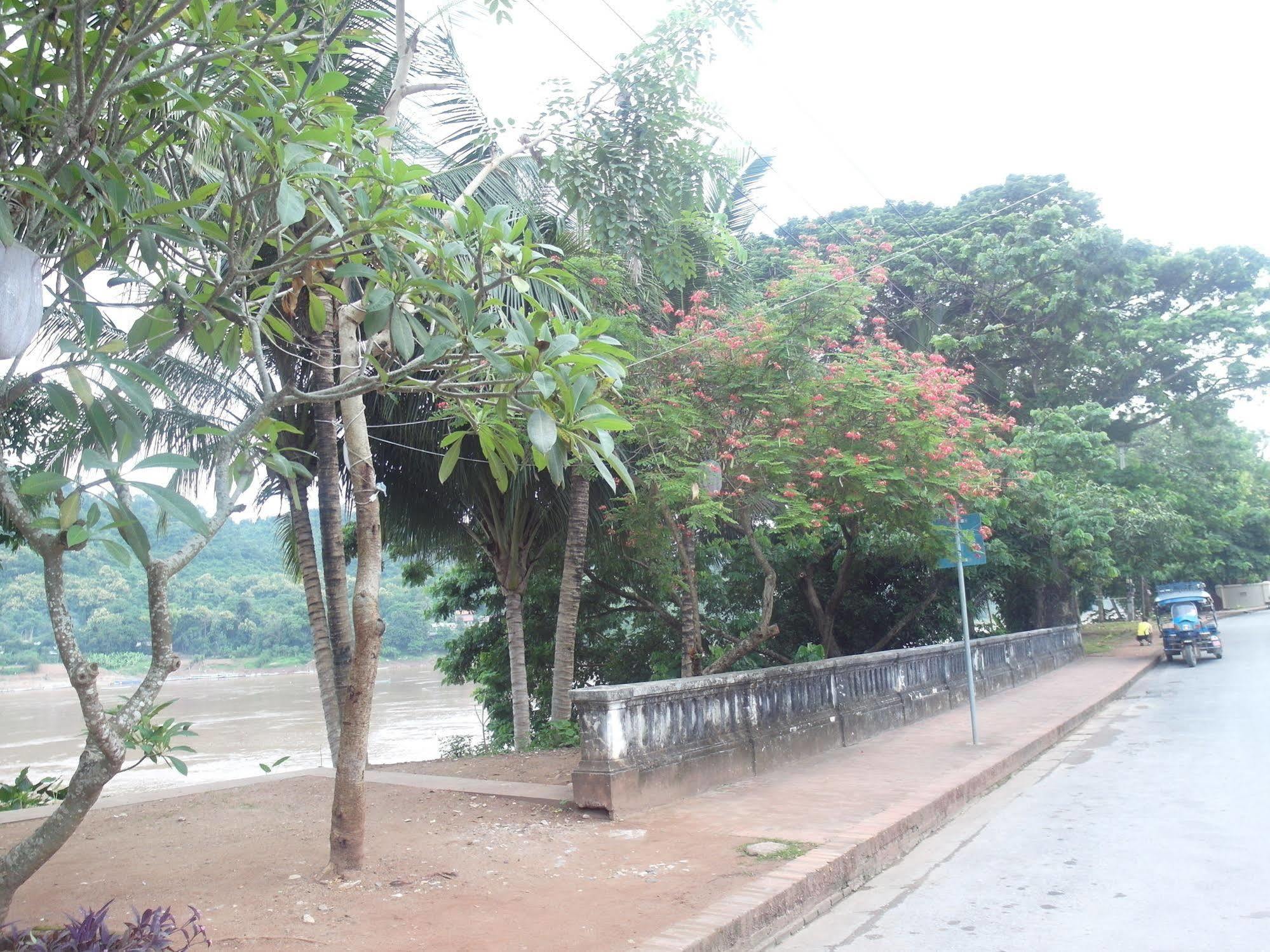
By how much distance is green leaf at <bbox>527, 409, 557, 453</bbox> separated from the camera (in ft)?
12.0

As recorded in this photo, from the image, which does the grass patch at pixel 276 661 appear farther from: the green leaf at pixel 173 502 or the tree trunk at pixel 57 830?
the green leaf at pixel 173 502

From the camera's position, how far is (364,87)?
9953 mm

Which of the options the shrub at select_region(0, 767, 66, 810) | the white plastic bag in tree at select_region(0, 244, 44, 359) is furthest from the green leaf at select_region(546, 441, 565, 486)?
the shrub at select_region(0, 767, 66, 810)

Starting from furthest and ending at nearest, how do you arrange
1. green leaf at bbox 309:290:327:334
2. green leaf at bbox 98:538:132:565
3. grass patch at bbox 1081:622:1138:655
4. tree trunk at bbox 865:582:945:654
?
1. grass patch at bbox 1081:622:1138:655
2. tree trunk at bbox 865:582:945:654
3. green leaf at bbox 309:290:327:334
4. green leaf at bbox 98:538:132:565

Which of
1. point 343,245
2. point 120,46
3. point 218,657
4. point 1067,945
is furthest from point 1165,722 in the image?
point 218,657

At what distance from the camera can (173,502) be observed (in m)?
2.68

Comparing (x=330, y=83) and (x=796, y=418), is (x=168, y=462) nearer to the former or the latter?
(x=330, y=83)

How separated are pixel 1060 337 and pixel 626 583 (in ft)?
44.4

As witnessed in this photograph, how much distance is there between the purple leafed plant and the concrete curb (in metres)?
2.01

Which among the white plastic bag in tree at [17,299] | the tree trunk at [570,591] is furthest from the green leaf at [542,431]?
the tree trunk at [570,591]

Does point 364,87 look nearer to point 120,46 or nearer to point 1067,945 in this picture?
point 120,46

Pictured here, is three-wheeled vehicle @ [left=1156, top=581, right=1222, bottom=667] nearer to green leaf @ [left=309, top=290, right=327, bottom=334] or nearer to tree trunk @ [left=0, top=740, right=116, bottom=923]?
green leaf @ [left=309, top=290, right=327, bottom=334]

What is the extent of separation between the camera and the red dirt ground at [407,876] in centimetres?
450

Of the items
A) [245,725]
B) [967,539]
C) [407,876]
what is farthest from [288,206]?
[245,725]
